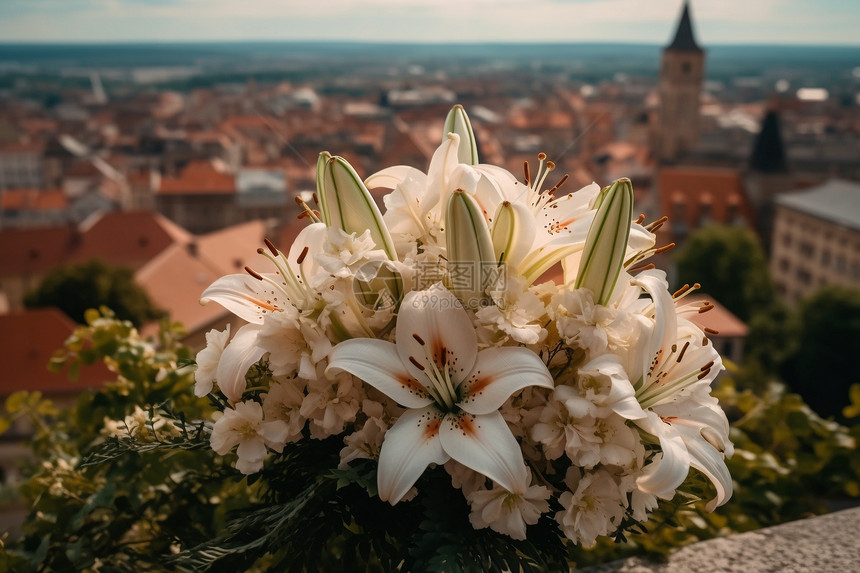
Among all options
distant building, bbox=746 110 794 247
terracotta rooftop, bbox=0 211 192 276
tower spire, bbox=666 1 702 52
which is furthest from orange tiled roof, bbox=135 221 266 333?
tower spire, bbox=666 1 702 52

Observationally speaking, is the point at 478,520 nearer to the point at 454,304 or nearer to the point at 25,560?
the point at 454,304

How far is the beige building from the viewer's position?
2531cm

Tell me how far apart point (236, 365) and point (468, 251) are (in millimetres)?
220

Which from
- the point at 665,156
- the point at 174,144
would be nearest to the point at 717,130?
the point at 665,156

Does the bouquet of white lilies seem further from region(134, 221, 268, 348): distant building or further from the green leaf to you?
region(134, 221, 268, 348): distant building

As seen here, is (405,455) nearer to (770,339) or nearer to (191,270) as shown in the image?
(191,270)

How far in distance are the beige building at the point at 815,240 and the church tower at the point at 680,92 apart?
13.0m

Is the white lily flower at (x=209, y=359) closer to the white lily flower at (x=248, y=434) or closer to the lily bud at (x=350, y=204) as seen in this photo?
the white lily flower at (x=248, y=434)

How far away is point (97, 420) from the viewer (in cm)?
123

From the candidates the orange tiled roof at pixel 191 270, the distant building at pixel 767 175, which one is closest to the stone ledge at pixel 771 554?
the orange tiled roof at pixel 191 270

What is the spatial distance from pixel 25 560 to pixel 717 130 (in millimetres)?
47655

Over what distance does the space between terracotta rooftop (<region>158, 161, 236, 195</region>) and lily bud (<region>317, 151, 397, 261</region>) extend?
1269 inches

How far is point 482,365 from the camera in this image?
707mm

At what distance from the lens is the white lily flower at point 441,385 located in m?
0.66
